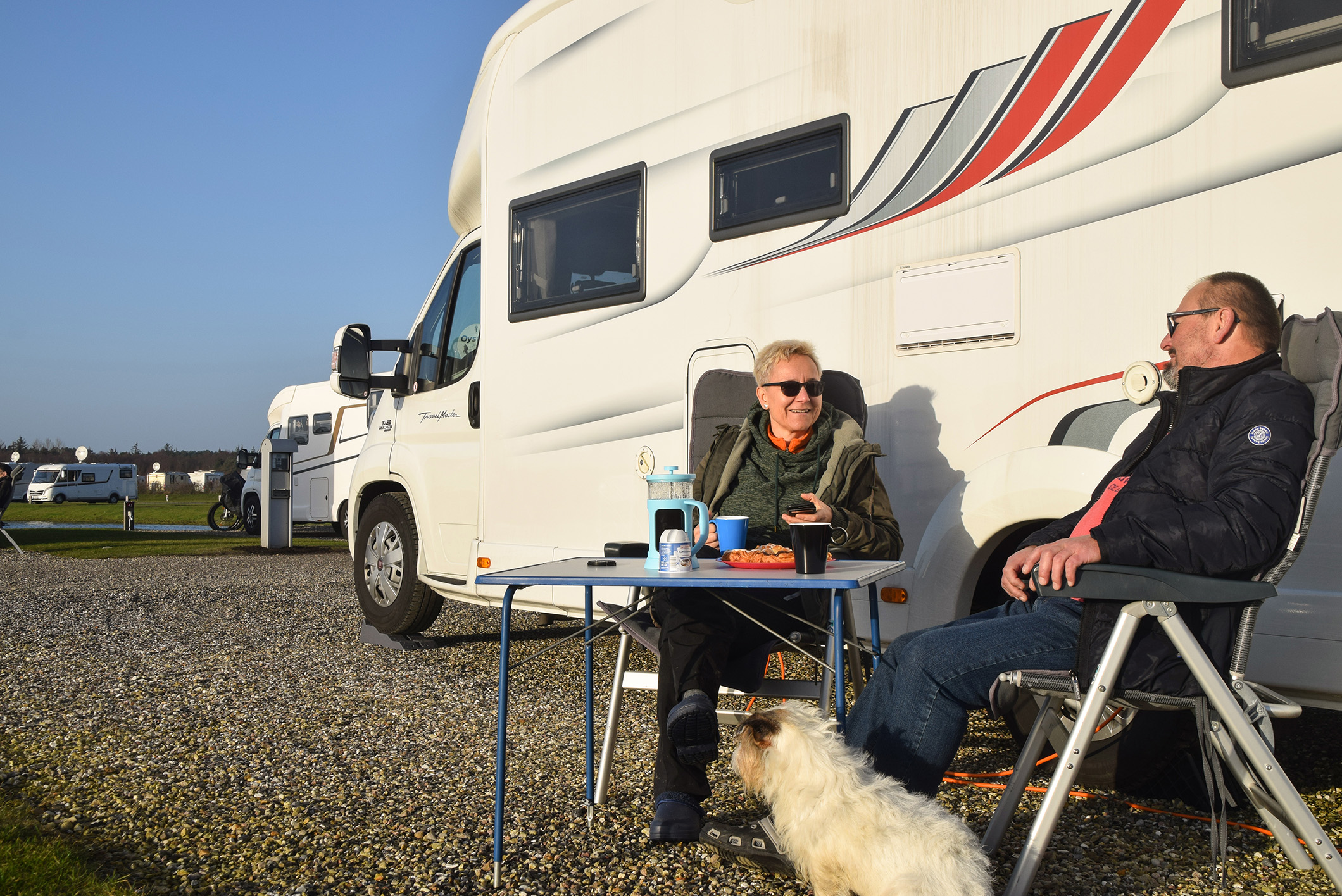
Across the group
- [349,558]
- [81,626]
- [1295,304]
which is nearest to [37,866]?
[1295,304]

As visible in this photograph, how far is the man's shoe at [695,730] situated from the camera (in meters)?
2.36

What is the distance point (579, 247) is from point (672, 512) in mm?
2310

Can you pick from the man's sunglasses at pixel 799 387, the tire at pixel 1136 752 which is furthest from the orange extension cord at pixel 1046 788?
the man's sunglasses at pixel 799 387

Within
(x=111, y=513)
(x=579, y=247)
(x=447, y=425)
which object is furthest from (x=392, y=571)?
(x=111, y=513)

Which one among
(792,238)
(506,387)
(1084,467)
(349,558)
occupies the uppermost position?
(792,238)

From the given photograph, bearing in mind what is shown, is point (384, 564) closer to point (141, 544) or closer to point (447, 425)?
point (447, 425)

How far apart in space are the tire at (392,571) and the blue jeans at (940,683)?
3745mm

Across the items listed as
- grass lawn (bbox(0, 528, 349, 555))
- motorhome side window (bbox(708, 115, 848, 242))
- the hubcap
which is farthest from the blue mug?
grass lawn (bbox(0, 528, 349, 555))

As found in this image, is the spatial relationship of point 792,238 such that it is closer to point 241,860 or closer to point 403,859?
point 403,859

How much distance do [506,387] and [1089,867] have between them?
3233mm

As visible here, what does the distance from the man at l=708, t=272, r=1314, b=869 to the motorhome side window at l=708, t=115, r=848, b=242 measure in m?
1.49

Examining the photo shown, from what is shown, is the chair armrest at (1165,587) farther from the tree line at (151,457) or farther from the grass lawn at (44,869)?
the tree line at (151,457)

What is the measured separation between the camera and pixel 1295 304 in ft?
8.32

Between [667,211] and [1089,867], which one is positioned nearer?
[1089,867]
